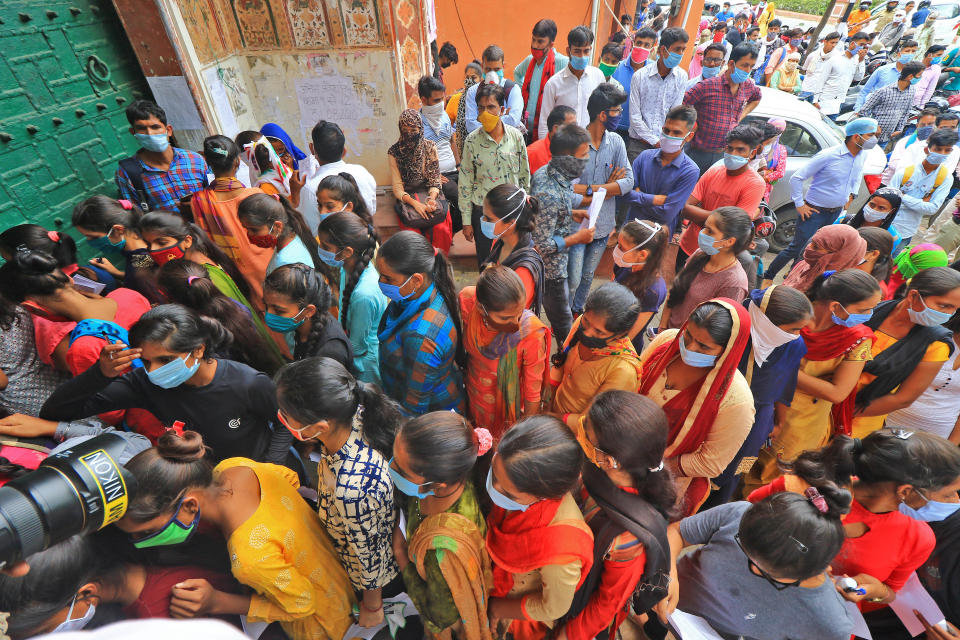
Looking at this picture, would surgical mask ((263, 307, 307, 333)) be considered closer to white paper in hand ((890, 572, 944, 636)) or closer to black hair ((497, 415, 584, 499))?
black hair ((497, 415, 584, 499))

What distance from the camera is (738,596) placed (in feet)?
5.95

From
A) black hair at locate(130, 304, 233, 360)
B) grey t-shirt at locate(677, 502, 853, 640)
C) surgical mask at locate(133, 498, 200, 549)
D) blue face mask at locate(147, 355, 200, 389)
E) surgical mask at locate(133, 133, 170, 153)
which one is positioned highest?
surgical mask at locate(133, 133, 170, 153)

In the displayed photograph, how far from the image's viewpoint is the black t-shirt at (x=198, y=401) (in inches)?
80.4

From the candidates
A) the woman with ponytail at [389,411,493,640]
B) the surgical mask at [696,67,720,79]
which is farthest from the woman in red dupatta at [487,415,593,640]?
the surgical mask at [696,67,720,79]

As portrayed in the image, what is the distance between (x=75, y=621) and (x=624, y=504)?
1895 millimetres

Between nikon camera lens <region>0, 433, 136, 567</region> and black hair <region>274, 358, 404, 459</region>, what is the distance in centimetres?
53

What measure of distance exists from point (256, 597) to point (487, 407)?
141cm

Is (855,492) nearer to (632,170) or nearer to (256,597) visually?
(256,597)

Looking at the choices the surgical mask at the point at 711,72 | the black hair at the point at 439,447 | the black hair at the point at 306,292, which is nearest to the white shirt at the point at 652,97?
the surgical mask at the point at 711,72

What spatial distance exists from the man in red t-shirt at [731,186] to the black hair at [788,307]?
5.19 ft

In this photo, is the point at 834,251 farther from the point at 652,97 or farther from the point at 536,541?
the point at 652,97

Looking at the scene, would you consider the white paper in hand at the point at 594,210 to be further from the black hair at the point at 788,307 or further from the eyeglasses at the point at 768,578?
the eyeglasses at the point at 768,578

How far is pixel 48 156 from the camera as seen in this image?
3648 millimetres

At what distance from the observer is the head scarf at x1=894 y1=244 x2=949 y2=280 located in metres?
3.08
